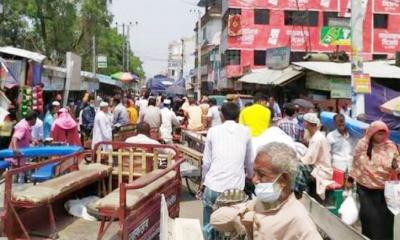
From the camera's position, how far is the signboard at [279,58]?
85.0 ft

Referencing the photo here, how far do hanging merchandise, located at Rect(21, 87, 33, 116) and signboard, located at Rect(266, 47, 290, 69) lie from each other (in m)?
12.6

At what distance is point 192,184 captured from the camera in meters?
11.5

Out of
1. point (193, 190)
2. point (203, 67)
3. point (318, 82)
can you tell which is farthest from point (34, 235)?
point (203, 67)

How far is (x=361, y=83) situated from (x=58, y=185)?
567 cm

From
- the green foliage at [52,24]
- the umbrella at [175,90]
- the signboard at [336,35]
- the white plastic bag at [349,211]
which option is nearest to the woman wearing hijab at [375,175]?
the white plastic bag at [349,211]

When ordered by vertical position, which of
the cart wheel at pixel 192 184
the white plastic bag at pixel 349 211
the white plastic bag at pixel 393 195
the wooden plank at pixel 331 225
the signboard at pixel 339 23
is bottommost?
the cart wheel at pixel 192 184

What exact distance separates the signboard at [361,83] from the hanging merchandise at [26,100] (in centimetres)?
970

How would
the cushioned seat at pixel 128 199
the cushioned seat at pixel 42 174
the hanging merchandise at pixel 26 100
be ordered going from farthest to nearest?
the hanging merchandise at pixel 26 100, the cushioned seat at pixel 42 174, the cushioned seat at pixel 128 199

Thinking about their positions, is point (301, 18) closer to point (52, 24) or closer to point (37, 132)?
point (52, 24)

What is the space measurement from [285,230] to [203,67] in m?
72.6

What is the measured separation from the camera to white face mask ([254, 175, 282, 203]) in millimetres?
2555

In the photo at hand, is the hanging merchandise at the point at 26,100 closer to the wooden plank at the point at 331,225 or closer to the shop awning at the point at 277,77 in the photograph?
the shop awning at the point at 277,77

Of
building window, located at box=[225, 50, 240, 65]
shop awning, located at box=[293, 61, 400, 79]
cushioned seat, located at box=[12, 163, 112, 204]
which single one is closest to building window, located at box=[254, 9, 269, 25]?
building window, located at box=[225, 50, 240, 65]

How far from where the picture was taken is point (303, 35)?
5022cm
